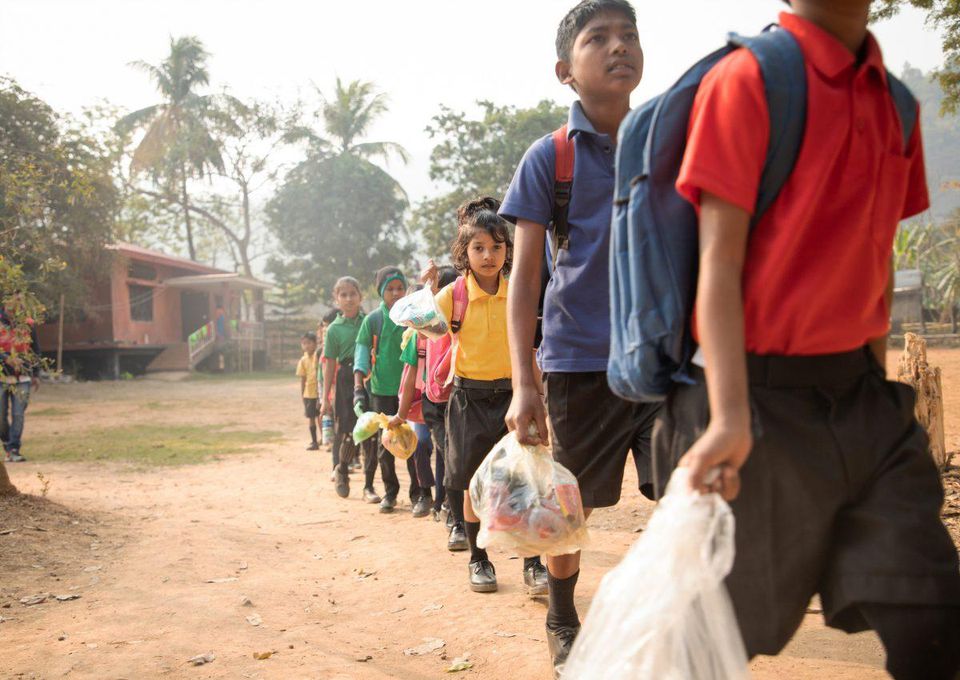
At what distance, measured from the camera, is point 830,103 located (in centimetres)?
177

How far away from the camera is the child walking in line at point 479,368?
4641 mm

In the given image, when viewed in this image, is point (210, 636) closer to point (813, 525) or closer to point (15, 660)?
point (15, 660)

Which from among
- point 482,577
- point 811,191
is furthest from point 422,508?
point 811,191

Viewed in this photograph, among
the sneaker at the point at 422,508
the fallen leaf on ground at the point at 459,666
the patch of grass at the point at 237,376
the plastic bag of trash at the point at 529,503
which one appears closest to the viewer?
the plastic bag of trash at the point at 529,503

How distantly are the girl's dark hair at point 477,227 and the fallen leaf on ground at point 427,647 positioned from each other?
76.3 inches

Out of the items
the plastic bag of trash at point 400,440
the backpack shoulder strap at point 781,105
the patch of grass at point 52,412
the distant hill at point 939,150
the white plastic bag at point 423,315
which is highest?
the distant hill at point 939,150

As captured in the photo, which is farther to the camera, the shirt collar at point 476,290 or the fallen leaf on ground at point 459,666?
the shirt collar at point 476,290

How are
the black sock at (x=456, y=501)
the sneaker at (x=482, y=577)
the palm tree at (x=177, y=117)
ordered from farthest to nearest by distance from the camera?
the palm tree at (x=177, y=117), the black sock at (x=456, y=501), the sneaker at (x=482, y=577)

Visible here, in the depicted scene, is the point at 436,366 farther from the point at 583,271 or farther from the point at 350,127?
the point at 350,127

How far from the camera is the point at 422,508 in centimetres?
691

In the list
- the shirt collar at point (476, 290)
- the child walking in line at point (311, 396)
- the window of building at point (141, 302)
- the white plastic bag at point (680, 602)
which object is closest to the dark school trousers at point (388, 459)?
the shirt collar at point (476, 290)

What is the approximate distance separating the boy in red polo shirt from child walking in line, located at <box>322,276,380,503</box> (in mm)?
6416

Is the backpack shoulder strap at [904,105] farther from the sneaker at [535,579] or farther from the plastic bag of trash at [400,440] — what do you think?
the plastic bag of trash at [400,440]

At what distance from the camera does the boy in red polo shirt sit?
1717 mm
